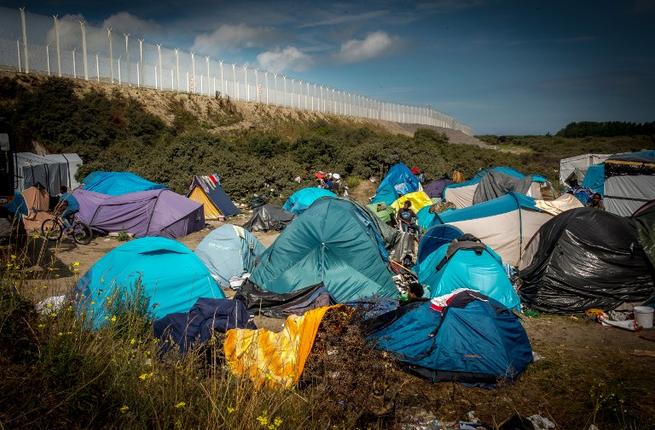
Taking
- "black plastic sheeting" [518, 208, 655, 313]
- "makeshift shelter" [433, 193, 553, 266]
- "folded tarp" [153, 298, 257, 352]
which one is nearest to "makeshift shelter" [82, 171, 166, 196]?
"folded tarp" [153, 298, 257, 352]

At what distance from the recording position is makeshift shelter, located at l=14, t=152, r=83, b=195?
59.3 ft

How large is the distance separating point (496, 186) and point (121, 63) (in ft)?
89.6

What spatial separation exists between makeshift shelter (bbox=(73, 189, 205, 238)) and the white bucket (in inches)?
457

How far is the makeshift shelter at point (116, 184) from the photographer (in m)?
15.7

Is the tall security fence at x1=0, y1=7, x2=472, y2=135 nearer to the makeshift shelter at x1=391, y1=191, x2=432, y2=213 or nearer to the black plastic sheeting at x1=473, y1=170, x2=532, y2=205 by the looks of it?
the makeshift shelter at x1=391, y1=191, x2=432, y2=213

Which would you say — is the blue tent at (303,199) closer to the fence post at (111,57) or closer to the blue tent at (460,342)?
the blue tent at (460,342)

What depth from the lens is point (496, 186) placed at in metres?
17.7

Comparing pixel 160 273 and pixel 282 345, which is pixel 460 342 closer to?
pixel 282 345

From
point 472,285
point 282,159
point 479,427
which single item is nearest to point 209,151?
point 282,159

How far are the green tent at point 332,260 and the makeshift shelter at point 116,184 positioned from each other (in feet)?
30.3

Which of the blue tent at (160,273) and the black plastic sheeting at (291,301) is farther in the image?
the black plastic sheeting at (291,301)

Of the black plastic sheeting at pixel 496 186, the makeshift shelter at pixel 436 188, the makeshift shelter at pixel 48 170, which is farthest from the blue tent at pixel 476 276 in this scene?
the makeshift shelter at pixel 48 170

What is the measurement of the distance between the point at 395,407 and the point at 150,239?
5331mm

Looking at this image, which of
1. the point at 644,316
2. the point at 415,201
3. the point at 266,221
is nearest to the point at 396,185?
the point at 415,201
